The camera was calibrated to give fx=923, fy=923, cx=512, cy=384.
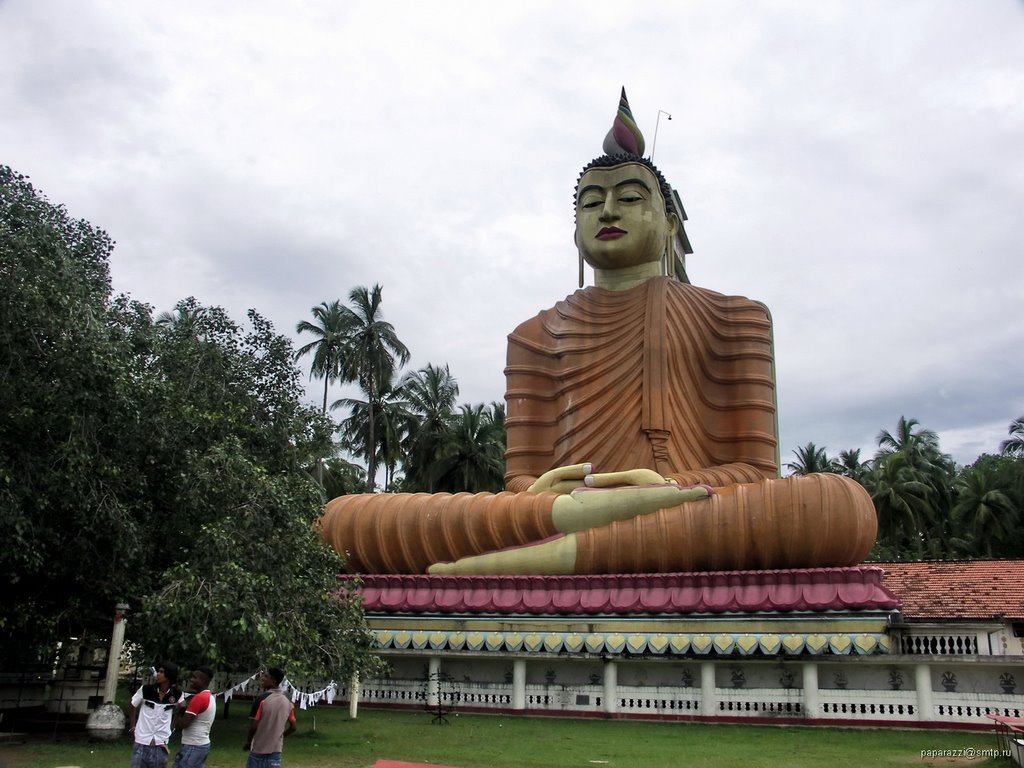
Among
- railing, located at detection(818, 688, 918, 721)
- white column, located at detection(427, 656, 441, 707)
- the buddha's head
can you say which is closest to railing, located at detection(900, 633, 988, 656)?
railing, located at detection(818, 688, 918, 721)

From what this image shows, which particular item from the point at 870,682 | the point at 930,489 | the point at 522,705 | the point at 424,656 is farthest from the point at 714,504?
the point at 930,489

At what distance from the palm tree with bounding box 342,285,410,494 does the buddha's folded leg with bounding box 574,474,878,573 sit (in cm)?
1555

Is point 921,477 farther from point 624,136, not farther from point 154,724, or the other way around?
point 154,724

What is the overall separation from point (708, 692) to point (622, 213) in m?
8.25

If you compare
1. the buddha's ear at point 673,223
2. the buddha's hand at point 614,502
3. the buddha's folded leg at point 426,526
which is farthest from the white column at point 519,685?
the buddha's ear at point 673,223

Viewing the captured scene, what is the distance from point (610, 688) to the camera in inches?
449

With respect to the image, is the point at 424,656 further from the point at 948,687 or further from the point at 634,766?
the point at 948,687

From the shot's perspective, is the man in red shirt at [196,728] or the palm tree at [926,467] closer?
the man in red shirt at [196,728]

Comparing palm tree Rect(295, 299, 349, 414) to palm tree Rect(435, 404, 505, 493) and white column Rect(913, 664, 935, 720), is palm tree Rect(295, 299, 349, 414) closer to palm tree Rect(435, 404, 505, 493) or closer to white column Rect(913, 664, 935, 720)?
palm tree Rect(435, 404, 505, 493)

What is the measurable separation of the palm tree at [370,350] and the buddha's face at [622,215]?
12352mm

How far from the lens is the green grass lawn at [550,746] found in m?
7.81

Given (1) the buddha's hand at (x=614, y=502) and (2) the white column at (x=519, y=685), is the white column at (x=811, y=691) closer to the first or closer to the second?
(1) the buddha's hand at (x=614, y=502)

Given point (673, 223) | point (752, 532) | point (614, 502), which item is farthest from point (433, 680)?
point (673, 223)

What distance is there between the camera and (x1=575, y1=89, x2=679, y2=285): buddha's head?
15.9 m
